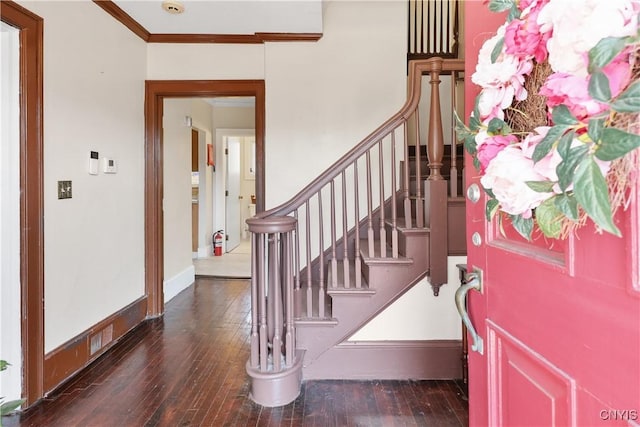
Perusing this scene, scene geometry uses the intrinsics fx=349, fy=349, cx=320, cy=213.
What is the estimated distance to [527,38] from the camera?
610 millimetres

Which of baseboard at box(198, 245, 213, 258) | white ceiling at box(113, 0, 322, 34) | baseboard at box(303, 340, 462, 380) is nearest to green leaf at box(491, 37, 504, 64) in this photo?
baseboard at box(303, 340, 462, 380)

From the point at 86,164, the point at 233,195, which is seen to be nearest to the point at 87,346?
the point at 86,164

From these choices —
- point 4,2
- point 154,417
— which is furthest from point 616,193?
point 4,2

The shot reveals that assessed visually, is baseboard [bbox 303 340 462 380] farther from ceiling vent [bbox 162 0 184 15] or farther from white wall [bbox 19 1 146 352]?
ceiling vent [bbox 162 0 184 15]

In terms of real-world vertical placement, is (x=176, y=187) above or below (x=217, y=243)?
above

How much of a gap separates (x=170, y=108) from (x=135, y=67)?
707 mm

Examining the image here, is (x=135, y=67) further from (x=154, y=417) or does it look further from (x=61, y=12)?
(x=154, y=417)

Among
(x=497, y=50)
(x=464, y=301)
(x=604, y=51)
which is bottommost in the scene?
(x=464, y=301)

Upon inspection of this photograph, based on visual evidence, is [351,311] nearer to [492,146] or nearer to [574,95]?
[492,146]

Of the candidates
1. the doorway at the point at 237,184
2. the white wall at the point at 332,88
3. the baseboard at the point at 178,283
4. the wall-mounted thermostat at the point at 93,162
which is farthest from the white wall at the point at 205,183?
the wall-mounted thermostat at the point at 93,162

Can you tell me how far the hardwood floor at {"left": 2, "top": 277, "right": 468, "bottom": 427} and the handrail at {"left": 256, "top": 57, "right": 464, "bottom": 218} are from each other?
1083mm

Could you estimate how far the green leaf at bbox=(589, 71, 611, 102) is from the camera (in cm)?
46

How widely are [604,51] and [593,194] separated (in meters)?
0.19

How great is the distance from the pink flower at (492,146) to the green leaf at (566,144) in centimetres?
15
